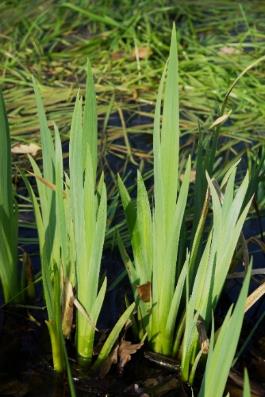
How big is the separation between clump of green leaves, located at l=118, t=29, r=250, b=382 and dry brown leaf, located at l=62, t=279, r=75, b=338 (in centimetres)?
14

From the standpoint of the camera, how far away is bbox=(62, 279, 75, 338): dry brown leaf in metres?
1.28

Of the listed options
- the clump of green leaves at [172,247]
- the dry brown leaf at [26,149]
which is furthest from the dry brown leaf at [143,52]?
the clump of green leaves at [172,247]

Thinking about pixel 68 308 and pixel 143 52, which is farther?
pixel 143 52

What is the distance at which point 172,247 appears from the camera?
3.96 ft

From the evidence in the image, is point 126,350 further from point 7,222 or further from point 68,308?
point 7,222

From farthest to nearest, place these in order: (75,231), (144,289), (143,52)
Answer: (143,52) < (144,289) < (75,231)

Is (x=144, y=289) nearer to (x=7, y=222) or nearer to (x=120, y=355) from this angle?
(x=120, y=355)

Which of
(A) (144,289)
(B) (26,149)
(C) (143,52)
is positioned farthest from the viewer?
(C) (143,52)

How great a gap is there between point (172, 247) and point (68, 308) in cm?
27

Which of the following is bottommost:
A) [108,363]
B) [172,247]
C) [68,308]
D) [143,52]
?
[108,363]

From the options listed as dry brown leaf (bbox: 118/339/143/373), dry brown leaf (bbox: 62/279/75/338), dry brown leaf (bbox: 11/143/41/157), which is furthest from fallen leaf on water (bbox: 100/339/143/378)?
dry brown leaf (bbox: 11/143/41/157)

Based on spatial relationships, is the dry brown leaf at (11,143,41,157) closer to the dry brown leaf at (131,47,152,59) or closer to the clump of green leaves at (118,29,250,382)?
the dry brown leaf at (131,47,152,59)

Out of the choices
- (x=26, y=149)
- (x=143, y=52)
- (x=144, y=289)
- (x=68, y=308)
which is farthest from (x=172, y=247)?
(x=143, y=52)

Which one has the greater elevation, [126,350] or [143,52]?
[143,52]
